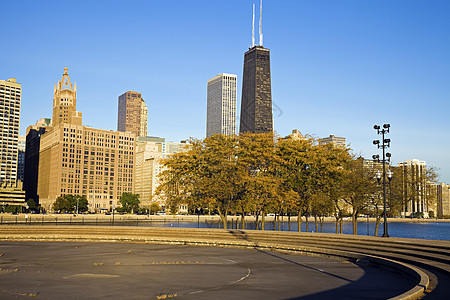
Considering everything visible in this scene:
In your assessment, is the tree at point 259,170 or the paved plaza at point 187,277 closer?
the paved plaza at point 187,277

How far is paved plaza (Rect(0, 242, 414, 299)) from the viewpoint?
17.1 m

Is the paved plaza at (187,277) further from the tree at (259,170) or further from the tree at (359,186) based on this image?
the tree at (359,186)

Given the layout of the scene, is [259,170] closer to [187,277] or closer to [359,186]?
[359,186]

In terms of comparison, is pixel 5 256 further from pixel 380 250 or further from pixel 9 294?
pixel 380 250

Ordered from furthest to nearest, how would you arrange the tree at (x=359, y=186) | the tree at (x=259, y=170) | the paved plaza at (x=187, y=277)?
the tree at (x=359, y=186)
the tree at (x=259, y=170)
the paved plaza at (x=187, y=277)

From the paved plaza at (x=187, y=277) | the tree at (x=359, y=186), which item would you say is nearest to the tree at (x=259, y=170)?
the tree at (x=359, y=186)

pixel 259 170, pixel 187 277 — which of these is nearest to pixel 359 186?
pixel 259 170

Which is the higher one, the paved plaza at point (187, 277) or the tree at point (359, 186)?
the tree at point (359, 186)

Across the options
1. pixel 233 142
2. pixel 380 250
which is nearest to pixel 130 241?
pixel 233 142

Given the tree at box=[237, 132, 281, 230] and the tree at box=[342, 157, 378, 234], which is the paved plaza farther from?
the tree at box=[342, 157, 378, 234]

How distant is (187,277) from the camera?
2119cm

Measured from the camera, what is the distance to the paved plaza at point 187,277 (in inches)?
672

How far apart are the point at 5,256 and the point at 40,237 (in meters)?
15.9

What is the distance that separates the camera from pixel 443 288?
16.8 meters
